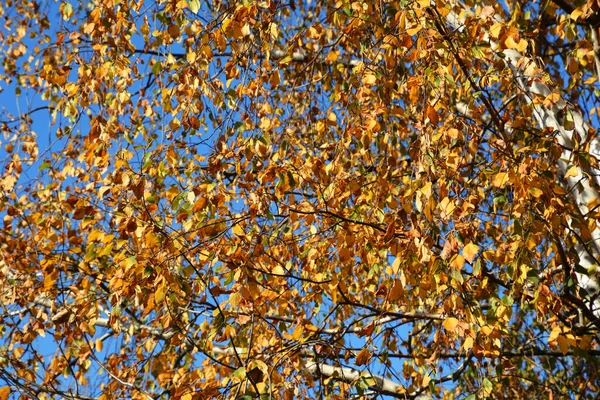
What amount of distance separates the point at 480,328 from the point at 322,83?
3.12m

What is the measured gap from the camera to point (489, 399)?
2.69 metres

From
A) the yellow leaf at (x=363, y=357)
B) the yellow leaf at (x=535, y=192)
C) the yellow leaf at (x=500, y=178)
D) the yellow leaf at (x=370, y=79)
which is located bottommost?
the yellow leaf at (x=363, y=357)

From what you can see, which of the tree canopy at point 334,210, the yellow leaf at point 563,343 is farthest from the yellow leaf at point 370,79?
the yellow leaf at point 563,343

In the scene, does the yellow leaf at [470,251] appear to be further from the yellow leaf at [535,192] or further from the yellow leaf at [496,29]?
the yellow leaf at [496,29]

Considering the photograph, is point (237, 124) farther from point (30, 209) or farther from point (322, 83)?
point (30, 209)

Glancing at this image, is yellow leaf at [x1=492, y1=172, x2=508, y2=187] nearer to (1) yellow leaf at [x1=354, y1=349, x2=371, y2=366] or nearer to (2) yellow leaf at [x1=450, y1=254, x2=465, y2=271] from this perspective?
(2) yellow leaf at [x1=450, y1=254, x2=465, y2=271]

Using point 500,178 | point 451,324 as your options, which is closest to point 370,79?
point 500,178

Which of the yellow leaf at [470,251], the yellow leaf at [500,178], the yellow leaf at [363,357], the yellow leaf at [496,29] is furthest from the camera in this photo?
the yellow leaf at [363,357]

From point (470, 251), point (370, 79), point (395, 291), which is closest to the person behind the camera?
point (470, 251)

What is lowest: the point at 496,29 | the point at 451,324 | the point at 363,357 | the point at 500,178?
the point at 451,324

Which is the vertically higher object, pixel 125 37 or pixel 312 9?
pixel 312 9

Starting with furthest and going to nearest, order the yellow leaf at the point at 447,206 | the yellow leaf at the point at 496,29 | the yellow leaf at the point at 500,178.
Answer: the yellow leaf at the point at 496,29 → the yellow leaf at the point at 500,178 → the yellow leaf at the point at 447,206

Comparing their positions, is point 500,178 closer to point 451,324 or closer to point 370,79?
point 451,324

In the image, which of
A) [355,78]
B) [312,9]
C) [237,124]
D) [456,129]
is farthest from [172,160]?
[312,9]
